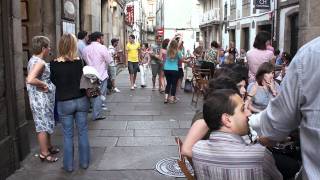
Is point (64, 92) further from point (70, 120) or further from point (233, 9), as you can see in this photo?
point (233, 9)

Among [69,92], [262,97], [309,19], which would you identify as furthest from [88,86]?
[309,19]

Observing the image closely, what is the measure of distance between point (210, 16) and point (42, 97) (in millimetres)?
36804

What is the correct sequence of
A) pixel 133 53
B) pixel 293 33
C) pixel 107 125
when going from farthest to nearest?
1. pixel 293 33
2. pixel 133 53
3. pixel 107 125

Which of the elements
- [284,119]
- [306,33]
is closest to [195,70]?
[306,33]

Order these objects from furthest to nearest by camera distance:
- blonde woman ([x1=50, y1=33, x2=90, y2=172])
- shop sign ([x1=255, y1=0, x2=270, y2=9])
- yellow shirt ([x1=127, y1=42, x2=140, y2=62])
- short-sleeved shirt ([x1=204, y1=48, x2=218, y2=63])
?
shop sign ([x1=255, y1=0, x2=270, y2=9]) → yellow shirt ([x1=127, y1=42, x2=140, y2=62]) → short-sleeved shirt ([x1=204, y1=48, x2=218, y2=63]) → blonde woman ([x1=50, y1=33, x2=90, y2=172])

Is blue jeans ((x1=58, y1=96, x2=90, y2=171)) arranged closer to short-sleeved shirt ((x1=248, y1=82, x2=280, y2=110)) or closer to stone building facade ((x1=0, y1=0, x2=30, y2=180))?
stone building facade ((x1=0, y1=0, x2=30, y2=180))

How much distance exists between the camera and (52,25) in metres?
9.31

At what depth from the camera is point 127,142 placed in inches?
276

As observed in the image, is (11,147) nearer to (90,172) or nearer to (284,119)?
(90,172)

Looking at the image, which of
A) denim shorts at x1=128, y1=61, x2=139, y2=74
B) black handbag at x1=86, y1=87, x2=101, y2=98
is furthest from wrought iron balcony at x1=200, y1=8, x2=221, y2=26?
black handbag at x1=86, y1=87, x2=101, y2=98

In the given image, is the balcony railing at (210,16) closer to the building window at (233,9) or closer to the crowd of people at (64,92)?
the building window at (233,9)

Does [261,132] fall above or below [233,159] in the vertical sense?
above

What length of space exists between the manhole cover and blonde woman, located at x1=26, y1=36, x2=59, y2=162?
1368mm

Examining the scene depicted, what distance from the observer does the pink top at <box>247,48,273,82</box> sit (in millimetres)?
6824
